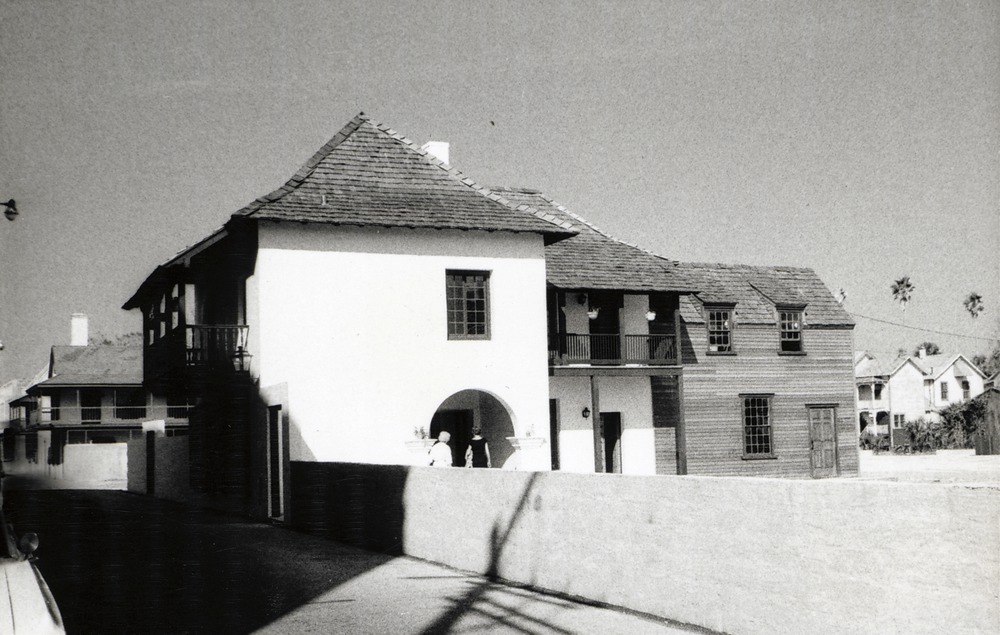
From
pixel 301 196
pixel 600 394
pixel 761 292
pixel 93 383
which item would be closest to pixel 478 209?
pixel 301 196

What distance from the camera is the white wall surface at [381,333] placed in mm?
21484

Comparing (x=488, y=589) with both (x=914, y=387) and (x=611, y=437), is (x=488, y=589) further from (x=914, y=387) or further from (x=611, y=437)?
(x=914, y=387)

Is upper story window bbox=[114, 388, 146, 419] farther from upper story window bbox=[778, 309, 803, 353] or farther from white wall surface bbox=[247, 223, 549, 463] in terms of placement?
white wall surface bbox=[247, 223, 549, 463]

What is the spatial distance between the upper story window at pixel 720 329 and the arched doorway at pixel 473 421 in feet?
38.7

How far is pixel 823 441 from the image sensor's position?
38.0 metres

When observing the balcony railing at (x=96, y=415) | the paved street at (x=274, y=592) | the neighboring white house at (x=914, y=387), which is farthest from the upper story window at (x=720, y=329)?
the neighboring white house at (x=914, y=387)

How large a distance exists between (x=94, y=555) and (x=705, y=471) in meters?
23.8

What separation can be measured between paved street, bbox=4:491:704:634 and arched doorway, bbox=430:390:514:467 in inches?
331

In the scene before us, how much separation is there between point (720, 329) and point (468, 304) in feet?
49.7

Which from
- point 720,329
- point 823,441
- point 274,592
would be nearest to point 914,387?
point 823,441

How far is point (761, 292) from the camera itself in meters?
38.5

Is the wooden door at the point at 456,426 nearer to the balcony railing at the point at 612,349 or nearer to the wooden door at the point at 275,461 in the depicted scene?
the balcony railing at the point at 612,349

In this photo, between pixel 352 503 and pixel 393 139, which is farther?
pixel 393 139

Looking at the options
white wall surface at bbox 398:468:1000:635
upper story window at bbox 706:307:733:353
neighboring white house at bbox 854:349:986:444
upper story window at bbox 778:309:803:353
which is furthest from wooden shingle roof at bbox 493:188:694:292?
neighboring white house at bbox 854:349:986:444
